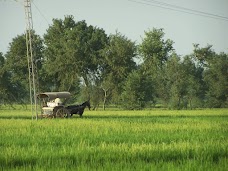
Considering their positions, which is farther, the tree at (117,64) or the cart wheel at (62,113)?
the tree at (117,64)

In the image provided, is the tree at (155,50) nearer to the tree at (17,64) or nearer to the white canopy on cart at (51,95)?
the tree at (17,64)

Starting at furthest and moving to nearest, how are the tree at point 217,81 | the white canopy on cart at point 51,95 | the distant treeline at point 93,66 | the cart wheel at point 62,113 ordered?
the tree at point 217,81 < the distant treeline at point 93,66 < the white canopy on cart at point 51,95 < the cart wheel at point 62,113

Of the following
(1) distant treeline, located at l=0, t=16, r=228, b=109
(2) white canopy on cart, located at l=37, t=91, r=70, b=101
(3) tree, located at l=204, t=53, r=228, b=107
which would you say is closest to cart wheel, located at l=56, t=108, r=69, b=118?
(2) white canopy on cart, located at l=37, t=91, r=70, b=101

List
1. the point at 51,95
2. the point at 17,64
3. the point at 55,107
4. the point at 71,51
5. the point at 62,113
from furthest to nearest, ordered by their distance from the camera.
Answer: the point at 17,64, the point at 71,51, the point at 51,95, the point at 62,113, the point at 55,107

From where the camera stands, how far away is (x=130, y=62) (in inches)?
2488

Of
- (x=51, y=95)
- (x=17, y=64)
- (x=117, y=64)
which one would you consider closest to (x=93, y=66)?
(x=117, y=64)

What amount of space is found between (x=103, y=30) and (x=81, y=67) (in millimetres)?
9742

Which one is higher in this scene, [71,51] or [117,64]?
[71,51]

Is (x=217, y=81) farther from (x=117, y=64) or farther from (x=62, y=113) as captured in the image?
(x=62, y=113)

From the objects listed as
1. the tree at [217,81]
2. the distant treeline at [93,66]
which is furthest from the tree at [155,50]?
the tree at [217,81]

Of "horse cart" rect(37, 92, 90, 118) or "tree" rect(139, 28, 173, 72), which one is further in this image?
"tree" rect(139, 28, 173, 72)

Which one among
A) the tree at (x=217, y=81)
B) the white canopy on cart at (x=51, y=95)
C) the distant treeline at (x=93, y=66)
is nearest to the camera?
the white canopy on cart at (x=51, y=95)

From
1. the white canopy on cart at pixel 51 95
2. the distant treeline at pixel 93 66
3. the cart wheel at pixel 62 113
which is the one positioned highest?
Result: the distant treeline at pixel 93 66

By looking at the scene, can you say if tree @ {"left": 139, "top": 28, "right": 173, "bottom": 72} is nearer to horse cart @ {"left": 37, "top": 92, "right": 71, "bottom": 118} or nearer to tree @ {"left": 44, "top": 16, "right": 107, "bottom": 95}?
tree @ {"left": 44, "top": 16, "right": 107, "bottom": 95}
